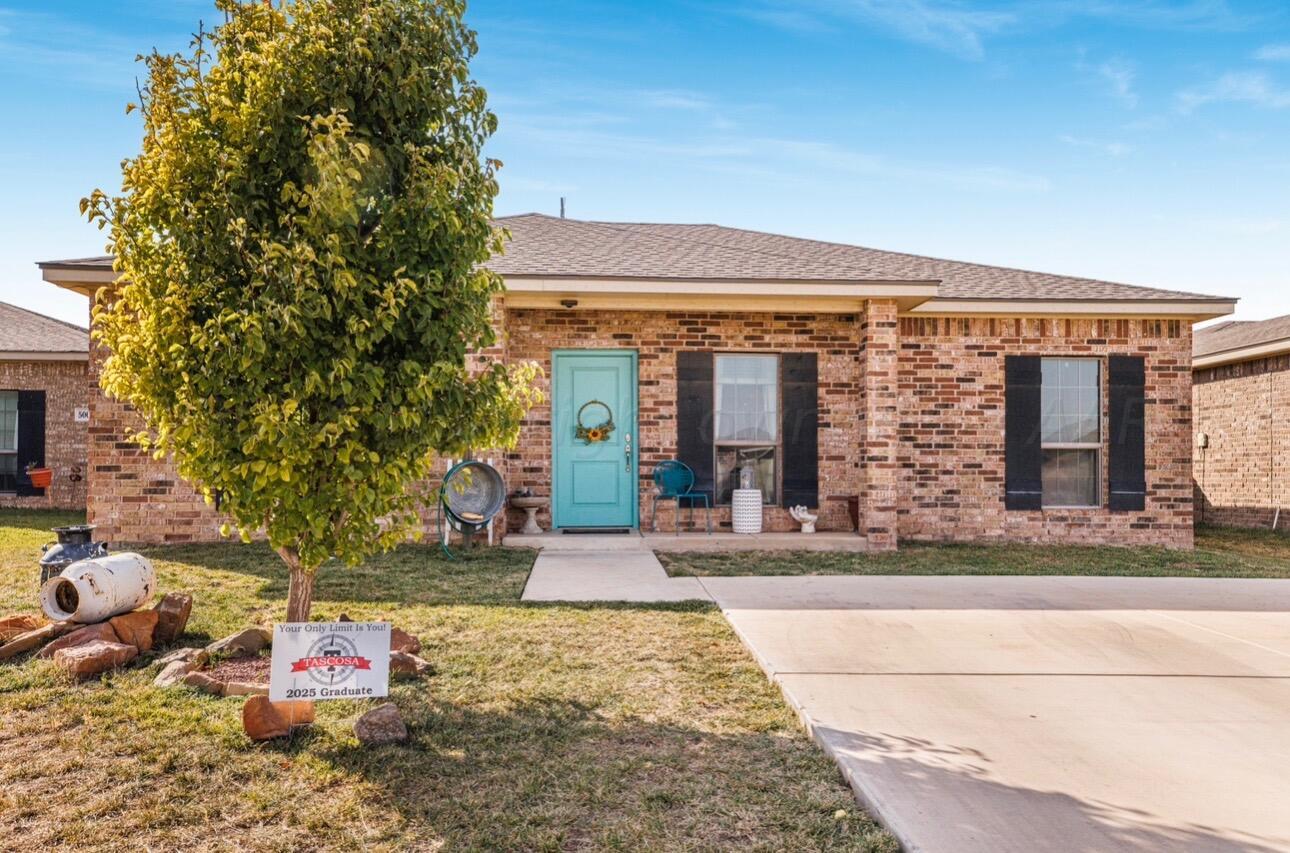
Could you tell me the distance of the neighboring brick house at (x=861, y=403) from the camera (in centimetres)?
925

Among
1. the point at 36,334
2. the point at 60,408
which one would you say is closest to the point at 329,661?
the point at 60,408

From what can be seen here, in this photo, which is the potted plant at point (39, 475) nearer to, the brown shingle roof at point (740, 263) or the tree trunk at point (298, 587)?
the brown shingle roof at point (740, 263)

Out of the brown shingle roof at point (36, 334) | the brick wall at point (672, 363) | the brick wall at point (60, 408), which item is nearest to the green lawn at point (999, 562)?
the brick wall at point (672, 363)

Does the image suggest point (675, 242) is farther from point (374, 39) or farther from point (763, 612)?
point (374, 39)

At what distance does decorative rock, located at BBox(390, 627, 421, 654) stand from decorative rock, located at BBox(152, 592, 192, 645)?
4.30 feet

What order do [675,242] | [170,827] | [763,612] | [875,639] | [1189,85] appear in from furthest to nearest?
[675,242] → [1189,85] → [763,612] → [875,639] → [170,827]

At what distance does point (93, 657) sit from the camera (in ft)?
13.1

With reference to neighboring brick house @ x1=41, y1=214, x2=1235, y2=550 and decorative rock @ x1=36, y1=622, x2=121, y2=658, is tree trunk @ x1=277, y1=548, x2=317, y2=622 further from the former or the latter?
neighboring brick house @ x1=41, y1=214, x2=1235, y2=550

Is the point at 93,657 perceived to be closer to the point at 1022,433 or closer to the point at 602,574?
the point at 602,574

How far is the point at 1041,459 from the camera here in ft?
31.6

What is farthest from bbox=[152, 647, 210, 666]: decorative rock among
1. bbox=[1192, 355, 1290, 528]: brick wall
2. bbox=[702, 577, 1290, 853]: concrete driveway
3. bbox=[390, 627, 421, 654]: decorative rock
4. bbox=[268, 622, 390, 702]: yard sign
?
bbox=[1192, 355, 1290, 528]: brick wall

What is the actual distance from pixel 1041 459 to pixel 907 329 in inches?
88.5

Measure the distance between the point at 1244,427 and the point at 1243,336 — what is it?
1.73 m

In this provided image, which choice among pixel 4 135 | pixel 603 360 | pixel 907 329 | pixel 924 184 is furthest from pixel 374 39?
pixel 924 184
